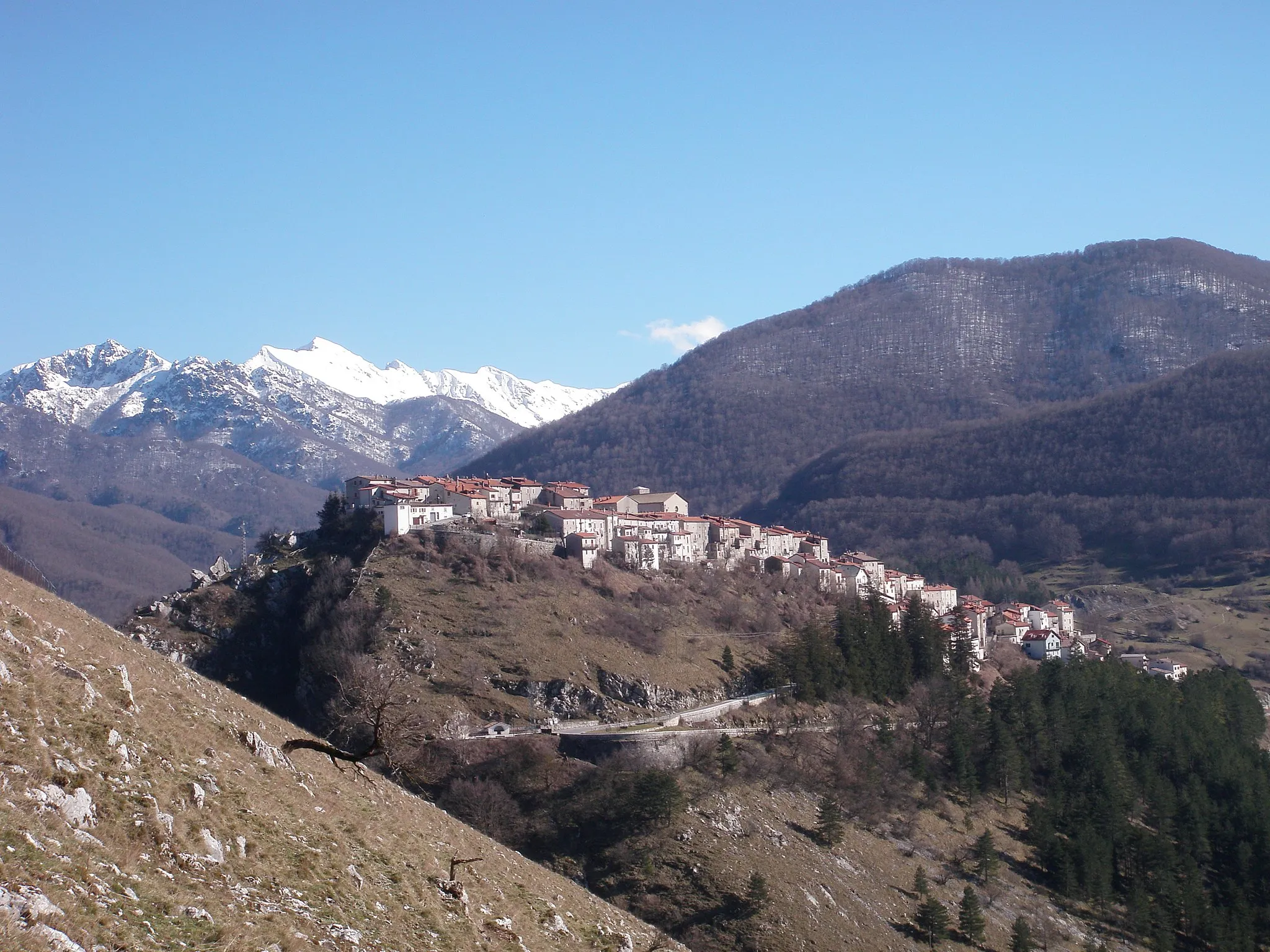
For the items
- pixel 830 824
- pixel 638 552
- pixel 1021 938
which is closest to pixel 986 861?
pixel 1021 938

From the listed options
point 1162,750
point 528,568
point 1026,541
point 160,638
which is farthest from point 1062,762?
point 1026,541

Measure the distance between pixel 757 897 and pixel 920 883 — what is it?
33.1ft

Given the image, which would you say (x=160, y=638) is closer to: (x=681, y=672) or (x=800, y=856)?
(x=681, y=672)

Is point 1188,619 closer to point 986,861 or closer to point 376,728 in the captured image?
A: point 986,861

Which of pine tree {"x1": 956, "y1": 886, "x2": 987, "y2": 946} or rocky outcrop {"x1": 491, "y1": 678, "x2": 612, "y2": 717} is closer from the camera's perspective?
pine tree {"x1": 956, "y1": 886, "x2": 987, "y2": 946}

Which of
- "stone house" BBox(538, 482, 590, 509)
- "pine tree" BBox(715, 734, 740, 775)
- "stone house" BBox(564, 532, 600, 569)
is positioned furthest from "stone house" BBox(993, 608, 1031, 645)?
"pine tree" BBox(715, 734, 740, 775)

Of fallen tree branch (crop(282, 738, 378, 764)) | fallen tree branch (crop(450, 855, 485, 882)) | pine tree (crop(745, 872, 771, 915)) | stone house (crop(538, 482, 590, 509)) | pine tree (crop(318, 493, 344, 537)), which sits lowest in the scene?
pine tree (crop(745, 872, 771, 915))

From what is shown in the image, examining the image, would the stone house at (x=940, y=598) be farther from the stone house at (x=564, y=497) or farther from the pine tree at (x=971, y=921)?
the pine tree at (x=971, y=921)

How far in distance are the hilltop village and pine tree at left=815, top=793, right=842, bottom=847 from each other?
107ft

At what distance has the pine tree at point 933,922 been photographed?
1842 inches

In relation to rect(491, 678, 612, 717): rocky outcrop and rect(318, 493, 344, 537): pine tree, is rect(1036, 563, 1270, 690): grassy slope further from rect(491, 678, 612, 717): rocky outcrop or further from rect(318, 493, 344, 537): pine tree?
rect(318, 493, 344, 537): pine tree

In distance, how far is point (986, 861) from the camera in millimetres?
53938

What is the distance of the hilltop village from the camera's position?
280 ft

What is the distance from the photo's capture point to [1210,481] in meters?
189
